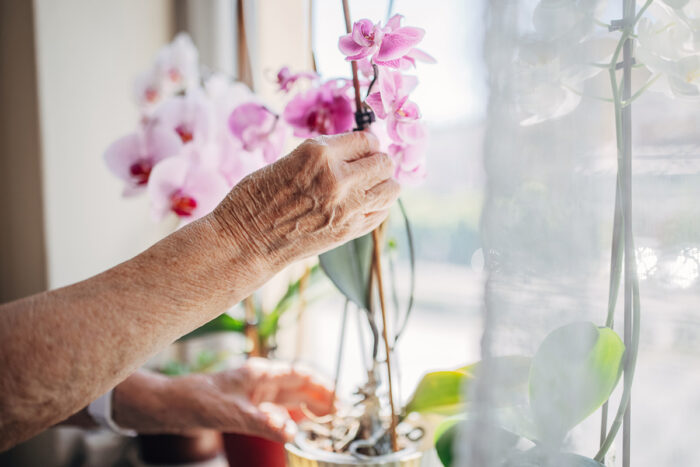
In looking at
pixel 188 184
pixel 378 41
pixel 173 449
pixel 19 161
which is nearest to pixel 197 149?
pixel 188 184

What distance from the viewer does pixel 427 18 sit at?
2.46 feet

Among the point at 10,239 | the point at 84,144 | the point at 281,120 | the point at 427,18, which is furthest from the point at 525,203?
the point at 10,239

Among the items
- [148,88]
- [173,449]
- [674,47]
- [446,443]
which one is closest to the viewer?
[674,47]

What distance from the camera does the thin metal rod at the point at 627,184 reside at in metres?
0.36

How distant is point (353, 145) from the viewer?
1.53 feet

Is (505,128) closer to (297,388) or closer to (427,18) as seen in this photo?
(427,18)

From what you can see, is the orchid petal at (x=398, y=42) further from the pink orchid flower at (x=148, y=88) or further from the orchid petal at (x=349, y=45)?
the pink orchid flower at (x=148, y=88)

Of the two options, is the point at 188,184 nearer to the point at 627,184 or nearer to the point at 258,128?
the point at 258,128

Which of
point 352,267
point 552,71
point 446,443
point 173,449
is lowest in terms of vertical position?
point 173,449

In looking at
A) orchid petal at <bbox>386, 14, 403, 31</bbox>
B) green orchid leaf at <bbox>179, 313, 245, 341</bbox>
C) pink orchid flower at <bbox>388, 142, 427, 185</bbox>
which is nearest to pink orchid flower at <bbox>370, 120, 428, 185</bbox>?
pink orchid flower at <bbox>388, 142, 427, 185</bbox>

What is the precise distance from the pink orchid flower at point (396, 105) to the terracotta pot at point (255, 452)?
0.48 meters

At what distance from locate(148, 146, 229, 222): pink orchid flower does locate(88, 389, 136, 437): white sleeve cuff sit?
0.32 meters

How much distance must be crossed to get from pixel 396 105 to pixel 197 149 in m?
0.27

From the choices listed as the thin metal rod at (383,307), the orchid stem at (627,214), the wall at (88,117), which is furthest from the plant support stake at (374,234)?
the wall at (88,117)
